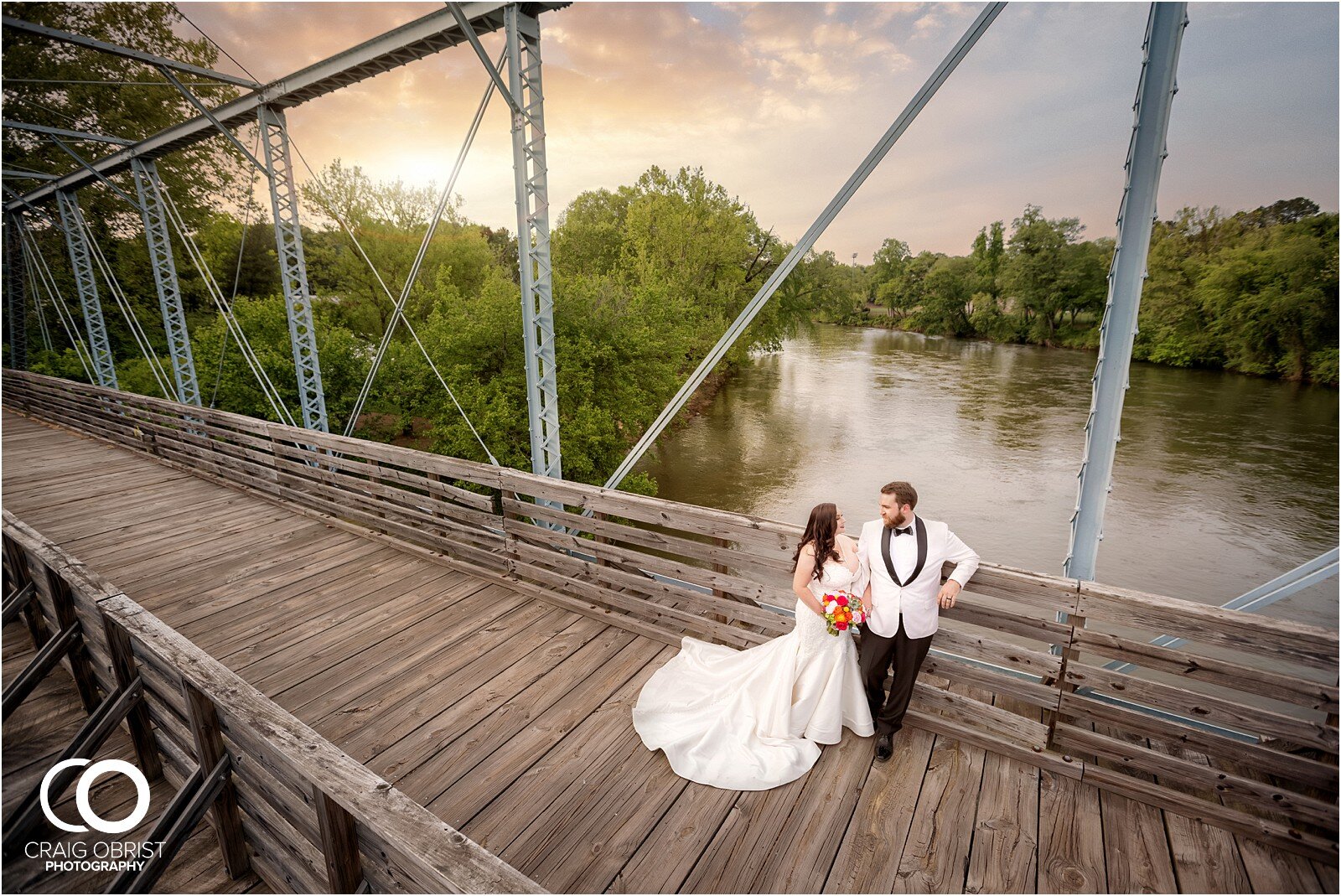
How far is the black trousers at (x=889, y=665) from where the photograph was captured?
3117mm

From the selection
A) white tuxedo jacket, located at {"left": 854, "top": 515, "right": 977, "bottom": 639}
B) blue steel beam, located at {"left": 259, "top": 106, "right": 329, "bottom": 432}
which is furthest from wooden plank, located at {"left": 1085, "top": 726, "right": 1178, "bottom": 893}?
blue steel beam, located at {"left": 259, "top": 106, "right": 329, "bottom": 432}

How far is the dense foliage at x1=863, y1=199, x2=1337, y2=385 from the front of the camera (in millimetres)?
11328

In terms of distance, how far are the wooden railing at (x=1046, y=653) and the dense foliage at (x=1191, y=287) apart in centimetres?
353

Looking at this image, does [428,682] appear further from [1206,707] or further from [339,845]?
[1206,707]

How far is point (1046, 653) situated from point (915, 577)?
1228 mm

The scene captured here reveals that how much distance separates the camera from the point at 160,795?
11.8ft

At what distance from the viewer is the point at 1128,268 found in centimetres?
317

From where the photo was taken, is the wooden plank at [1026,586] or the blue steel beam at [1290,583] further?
the wooden plank at [1026,586]

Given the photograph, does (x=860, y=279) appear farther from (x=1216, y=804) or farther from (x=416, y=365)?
(x=1216, y=804)

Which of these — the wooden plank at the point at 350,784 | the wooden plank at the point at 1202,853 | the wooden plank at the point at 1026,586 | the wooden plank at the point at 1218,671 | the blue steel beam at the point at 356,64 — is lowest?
the wooden plank at the point at 1202,853

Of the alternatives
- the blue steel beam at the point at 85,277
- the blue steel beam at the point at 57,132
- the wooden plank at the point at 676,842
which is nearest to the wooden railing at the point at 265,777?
the wooden plank at the point at 676,842

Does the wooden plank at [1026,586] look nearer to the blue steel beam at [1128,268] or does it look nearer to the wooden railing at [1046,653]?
the wooden railing at [1046,653]

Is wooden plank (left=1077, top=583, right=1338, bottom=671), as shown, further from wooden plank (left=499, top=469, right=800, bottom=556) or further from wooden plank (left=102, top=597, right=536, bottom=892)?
wooden plank (left=102, top=597, right=536, bottom=892)

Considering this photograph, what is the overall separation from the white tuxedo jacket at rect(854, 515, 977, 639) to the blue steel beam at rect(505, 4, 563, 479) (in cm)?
336
